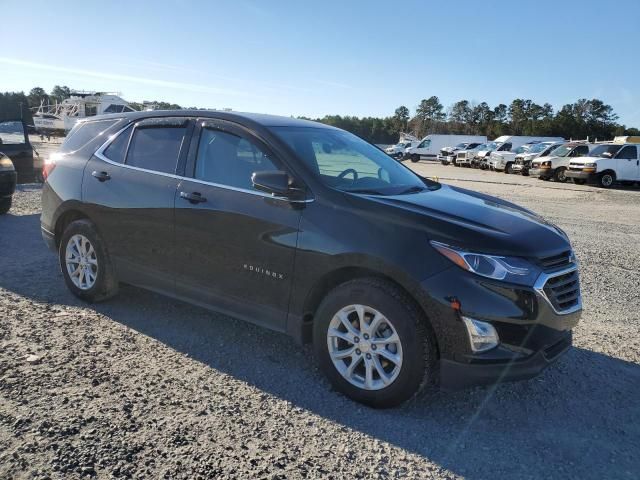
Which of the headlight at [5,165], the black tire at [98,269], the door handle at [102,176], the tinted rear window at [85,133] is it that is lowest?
the black tire at [98,269]

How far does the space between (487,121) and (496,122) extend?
4220 millimetres

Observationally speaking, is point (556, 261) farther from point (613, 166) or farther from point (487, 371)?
point (613, 166)

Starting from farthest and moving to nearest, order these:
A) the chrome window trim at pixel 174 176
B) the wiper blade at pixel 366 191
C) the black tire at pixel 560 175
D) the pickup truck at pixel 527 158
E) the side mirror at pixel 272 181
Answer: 1. the pickup truck at pixel 527 158
2. the black tire at pixel 560 175
3. the wiper blade at pixel 366 191
4. the chrome window trim at pixel 174 176
5. the side mirror at pixel 272 181

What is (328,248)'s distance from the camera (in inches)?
132

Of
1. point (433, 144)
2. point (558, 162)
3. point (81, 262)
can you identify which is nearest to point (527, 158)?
point (558, 162)

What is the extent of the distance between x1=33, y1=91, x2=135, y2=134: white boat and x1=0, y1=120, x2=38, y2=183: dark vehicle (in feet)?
110

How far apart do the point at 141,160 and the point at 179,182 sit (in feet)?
1.97

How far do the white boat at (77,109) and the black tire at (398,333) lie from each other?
4385 cm

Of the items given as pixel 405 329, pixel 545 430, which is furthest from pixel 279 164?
pixel 545 430

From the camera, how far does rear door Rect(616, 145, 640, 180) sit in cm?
2200

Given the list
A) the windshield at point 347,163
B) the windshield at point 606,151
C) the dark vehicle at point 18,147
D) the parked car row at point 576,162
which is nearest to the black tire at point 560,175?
the parked car row at point 576,162

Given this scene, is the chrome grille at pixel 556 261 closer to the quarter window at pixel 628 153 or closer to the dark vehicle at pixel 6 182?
the dark vehicle at pixel 6 182

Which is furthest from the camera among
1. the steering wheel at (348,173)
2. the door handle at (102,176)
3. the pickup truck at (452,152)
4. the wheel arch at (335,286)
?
the pickup truck at (452,152)

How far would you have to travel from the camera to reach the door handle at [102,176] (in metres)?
4.64
